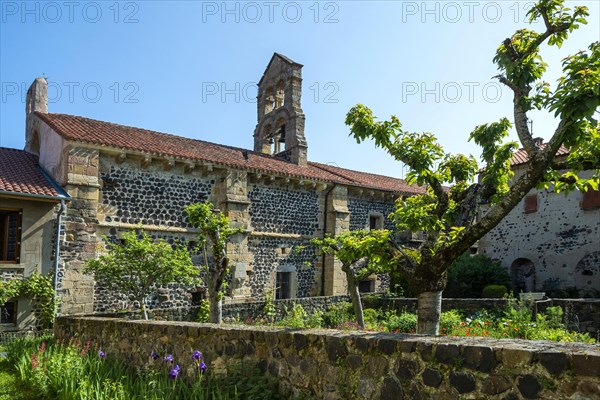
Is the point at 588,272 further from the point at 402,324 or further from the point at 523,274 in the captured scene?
the point at 402,324

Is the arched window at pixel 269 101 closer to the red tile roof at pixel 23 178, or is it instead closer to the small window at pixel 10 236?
the red tile roof at pixel 23 178

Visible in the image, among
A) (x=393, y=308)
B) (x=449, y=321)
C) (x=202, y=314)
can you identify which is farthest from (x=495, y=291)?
(x=202, y=314)

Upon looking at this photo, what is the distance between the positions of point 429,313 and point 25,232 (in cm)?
1071

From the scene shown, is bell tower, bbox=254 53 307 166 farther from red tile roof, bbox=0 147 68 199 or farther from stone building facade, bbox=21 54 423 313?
red tile roof, bbox=0 147 68 199

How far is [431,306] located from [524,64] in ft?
10.8

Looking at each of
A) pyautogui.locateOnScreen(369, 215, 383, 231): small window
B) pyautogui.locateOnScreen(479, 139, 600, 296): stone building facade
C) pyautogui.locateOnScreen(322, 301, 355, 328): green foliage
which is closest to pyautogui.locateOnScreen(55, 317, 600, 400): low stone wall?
pyautogui.locateOnScreen(322, 301, 355, 328): green foliage

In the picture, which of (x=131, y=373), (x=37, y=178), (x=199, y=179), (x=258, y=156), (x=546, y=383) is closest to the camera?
(x=546, y=383)

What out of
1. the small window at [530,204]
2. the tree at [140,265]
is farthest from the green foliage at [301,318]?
the small window at [530,204]

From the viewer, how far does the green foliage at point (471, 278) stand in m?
18.8

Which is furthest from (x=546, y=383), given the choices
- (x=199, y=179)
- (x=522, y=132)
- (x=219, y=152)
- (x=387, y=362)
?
(x=219, y=152)

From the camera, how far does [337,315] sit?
577 inches

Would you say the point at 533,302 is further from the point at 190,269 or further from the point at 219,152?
the point at 219,152

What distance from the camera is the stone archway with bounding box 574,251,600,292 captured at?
695 inches

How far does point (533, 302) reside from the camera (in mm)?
11625
